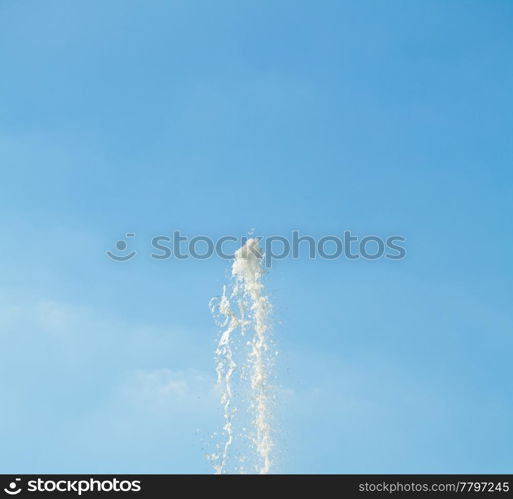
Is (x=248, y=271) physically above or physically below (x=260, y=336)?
above
